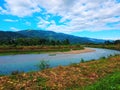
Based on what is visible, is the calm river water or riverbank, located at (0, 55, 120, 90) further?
the calm river water

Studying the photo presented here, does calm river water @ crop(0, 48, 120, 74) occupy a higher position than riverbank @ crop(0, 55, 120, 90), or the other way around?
riverbank @ crop(0, 55, 120, 90)

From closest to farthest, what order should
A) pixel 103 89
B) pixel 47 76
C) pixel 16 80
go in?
pixel 103 89 → pixel 16 80 → pixel 47 76

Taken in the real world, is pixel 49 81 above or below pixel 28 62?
above

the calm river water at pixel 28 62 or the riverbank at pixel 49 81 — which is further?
the calm river water at pixel 28 62

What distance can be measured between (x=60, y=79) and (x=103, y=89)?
4.09 metres

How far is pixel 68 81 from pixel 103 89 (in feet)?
12.0

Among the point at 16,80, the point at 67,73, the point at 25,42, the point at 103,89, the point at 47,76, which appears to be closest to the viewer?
the point at 103,89

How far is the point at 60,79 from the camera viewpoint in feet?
44.7

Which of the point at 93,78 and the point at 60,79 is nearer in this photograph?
the point at 60,79

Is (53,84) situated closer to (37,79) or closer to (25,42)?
(37,79)

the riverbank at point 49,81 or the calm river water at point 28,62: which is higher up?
the riverbank at point 49,81

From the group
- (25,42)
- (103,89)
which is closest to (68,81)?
(103,89)

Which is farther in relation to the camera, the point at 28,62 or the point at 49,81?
the point at 28,62

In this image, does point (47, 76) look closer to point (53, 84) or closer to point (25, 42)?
point (53, 84)
